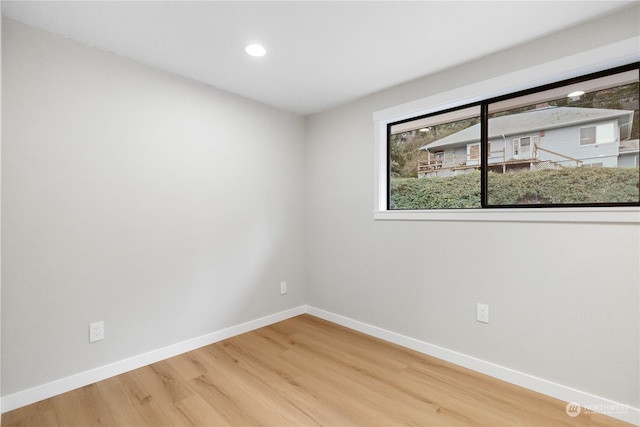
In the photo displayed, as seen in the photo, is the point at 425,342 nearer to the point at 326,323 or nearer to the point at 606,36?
the point at 326,323

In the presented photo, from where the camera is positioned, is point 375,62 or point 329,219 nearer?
point 375,62

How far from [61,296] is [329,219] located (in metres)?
2.25

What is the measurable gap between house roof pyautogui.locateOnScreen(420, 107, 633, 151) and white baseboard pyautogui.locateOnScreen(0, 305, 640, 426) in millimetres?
1570

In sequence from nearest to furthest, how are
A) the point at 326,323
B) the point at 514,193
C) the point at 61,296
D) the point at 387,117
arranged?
the point at 61,296 → the point at 514,193 → the point at 387,117 → the point at 326,323

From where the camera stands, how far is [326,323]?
3.14m

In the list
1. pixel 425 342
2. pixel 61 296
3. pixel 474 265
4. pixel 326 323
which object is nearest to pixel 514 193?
pixel 474 265

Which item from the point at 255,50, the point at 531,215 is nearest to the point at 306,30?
the point at 255,50

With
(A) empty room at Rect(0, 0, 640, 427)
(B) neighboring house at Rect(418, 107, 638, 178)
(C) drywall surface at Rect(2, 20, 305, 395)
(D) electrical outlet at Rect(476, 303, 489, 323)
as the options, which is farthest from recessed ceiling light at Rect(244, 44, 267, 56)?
(D) electrical outlet at Rect(476, 303, 489, 323)

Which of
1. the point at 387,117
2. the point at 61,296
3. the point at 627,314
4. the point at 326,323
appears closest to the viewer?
the point at 627,314

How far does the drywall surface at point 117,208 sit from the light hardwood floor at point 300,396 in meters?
0.28

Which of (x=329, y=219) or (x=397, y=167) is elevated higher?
(x=397, y=167)

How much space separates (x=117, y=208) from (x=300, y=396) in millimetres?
1782

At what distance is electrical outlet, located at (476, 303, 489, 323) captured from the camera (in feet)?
7.07

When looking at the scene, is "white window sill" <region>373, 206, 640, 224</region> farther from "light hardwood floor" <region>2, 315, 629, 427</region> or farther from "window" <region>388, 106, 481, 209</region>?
"light hardwood floor" <region>2, 315, 629, 427</region>
